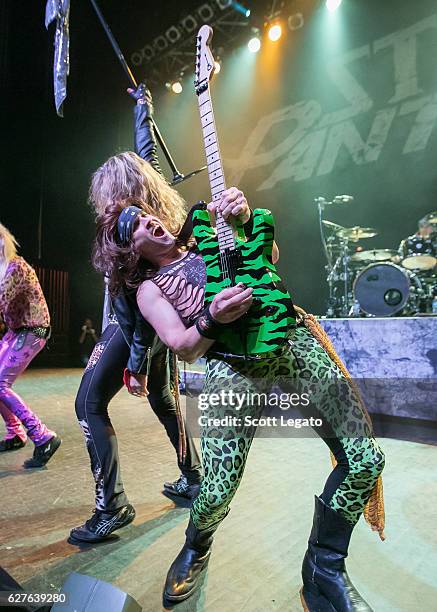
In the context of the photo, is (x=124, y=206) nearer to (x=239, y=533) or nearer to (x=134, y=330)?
(x=134, y=330)

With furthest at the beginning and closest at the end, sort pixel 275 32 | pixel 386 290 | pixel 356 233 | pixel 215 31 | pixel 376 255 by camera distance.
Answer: pixel 215 31 → pixel 275 32 → pixel 356 233 → pixel 376 255 → pixel 386 290

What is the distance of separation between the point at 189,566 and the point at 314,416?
2.62ft

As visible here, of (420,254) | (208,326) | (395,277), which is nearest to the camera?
(208,326)

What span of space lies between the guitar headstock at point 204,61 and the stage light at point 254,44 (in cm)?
903

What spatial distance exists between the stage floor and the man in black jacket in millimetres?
146

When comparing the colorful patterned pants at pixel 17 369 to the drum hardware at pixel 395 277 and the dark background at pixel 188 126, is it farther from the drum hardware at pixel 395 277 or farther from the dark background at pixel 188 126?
the dark background at pixel 188 126

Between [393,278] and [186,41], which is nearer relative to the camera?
[393,278]

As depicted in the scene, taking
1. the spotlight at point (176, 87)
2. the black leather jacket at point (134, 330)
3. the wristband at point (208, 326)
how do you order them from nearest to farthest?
the wristband at point (208, 326), the black leather jacket at point (134, 330), the spotlight at point (176, 87)

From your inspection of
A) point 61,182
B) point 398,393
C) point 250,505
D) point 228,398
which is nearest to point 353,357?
point 398,393

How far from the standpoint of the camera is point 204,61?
144 cm

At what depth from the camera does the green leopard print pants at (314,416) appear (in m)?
1.35

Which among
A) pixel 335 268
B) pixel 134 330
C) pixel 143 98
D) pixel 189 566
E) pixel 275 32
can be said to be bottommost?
pixel 189 566

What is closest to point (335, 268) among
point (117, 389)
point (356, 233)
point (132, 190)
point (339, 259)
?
point (339, 259)

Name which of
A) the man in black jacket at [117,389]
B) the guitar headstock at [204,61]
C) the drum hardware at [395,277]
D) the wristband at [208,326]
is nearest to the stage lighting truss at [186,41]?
the drum hardware at [395,277]
